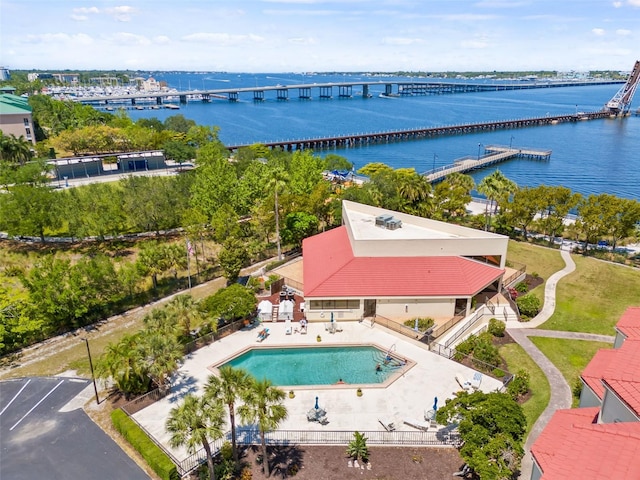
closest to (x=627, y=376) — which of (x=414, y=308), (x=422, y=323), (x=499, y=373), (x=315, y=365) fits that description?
(x=499, y=373)

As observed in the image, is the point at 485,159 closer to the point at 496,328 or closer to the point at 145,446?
the point at 496,328

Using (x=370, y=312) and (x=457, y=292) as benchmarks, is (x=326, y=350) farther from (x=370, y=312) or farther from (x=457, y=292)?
(x=457, y=292)

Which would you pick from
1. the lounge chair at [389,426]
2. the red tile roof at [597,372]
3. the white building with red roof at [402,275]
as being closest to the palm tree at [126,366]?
the white building with red roof at [402,275]

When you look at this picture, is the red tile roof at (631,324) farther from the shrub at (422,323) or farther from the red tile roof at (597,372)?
the shrub at (422,323)

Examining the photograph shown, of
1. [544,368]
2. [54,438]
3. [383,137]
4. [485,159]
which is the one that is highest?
[383,137]

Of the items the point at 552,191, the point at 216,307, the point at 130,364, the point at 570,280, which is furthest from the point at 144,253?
the point at 552,191

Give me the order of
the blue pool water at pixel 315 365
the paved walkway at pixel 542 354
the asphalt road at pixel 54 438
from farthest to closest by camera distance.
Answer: the blue pool water at pixel 315 365 < the paved walkway at pixel 542 354 < the asphalt road at pixel 54 438
